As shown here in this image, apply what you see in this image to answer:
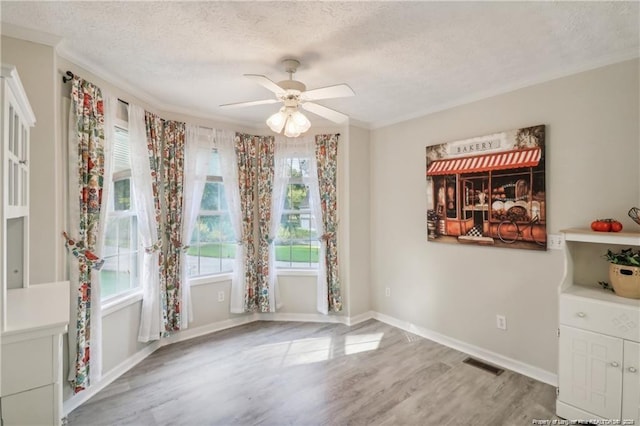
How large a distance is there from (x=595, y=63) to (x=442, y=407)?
2.86 metres

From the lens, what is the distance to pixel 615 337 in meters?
1.85

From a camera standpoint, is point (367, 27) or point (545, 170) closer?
point (367, 27)

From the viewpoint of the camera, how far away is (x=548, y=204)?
246cm

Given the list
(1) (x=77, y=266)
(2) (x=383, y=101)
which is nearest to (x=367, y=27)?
(2) (x=383, y=101)

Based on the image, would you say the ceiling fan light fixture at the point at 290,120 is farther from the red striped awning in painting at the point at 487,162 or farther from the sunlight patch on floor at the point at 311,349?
the sunlight patch on floor at the point at 311,349

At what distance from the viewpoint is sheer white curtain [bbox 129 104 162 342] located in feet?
9.03

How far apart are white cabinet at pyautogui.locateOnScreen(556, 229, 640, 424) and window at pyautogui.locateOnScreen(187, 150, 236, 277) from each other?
11.0 ft

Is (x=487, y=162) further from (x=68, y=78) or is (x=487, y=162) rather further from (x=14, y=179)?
(x=68, y=78)

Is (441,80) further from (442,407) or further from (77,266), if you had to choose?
(77,266)

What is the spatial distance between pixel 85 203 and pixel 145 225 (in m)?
0.65

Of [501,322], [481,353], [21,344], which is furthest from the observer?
[481,353]

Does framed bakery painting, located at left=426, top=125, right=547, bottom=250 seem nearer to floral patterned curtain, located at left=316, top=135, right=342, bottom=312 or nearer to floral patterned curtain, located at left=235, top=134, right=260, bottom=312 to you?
floral patterned curtain, located at left=316, top=135, right=342, bottom=312

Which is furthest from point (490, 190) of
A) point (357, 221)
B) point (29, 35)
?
point (29, 35)

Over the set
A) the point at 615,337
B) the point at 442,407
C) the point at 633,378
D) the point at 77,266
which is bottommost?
the point at 442,407
